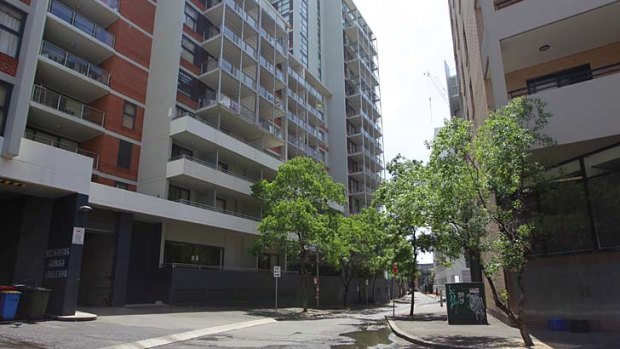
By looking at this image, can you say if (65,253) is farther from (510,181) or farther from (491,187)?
(510,181)

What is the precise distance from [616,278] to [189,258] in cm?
2631

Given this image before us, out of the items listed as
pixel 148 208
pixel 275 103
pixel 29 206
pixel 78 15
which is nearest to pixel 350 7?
pixel 275 103

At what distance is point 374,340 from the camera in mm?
15117

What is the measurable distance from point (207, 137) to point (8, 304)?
18.6m

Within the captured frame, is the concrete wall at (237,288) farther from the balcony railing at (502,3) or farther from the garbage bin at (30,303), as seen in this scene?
the balcony railing at (502,3)

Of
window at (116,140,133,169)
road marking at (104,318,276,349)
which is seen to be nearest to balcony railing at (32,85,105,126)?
window at (116,140,133,169)

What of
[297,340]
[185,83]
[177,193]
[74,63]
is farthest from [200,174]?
[297,340]

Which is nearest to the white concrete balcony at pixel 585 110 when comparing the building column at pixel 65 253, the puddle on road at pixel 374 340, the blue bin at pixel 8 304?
the puddle on road at pixel 374 340

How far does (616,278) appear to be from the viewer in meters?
13.1

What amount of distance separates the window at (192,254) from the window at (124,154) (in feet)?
19.4

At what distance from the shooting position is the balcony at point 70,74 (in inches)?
1035

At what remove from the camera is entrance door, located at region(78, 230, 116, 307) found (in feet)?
84.6

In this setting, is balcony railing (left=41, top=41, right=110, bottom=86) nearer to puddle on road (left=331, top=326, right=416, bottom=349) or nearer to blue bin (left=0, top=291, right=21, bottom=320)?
blue bin (left=0, top=291, right=21, bottom=320)

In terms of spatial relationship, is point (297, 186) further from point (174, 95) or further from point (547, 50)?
point (547, 50)
